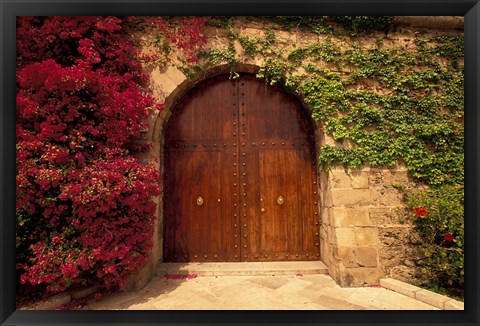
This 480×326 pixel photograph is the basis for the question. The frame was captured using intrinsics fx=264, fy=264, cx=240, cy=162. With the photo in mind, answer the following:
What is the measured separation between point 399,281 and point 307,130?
216cm

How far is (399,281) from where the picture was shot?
121 inches

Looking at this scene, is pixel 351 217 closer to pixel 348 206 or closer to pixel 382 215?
pixel 348 206

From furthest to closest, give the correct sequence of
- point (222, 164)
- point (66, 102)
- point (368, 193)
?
point (222, 164) → point (368, 193) → point (66, 102)

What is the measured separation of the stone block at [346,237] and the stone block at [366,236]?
50mm

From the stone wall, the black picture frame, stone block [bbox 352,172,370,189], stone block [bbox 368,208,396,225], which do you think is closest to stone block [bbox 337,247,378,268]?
the stone wall

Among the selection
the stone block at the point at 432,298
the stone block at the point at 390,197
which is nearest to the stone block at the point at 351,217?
the stone block at the point at 390,197

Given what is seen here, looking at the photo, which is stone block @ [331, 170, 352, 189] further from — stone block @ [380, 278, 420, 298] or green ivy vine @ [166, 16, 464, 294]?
stone block @ [380, 278, 420, 298]

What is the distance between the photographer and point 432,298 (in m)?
2.62

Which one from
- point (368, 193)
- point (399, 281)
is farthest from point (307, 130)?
point (399, 281)

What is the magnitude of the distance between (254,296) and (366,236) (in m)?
1.52

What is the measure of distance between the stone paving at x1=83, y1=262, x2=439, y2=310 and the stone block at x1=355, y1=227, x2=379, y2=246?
0.51 m

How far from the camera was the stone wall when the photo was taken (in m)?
3.14

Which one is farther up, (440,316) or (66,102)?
(66,102)
